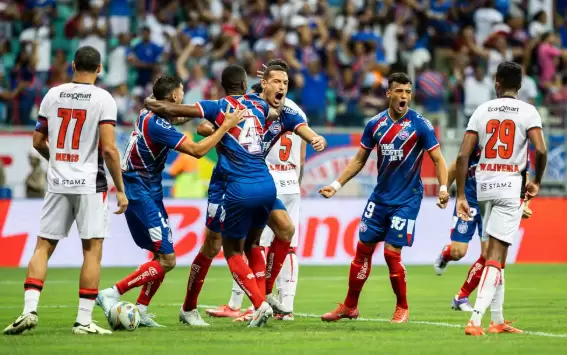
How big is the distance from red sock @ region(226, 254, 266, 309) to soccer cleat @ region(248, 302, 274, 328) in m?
0.09

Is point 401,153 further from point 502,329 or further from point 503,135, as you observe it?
point 502,329

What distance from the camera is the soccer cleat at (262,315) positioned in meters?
10.7

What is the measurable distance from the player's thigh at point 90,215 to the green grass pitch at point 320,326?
3.13 feet

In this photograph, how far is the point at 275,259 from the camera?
12070 mm

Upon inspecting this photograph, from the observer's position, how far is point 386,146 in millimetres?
12172

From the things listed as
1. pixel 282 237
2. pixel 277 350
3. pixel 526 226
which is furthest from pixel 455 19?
pixel 277 350

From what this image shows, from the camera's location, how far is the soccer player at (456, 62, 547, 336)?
1045 cm

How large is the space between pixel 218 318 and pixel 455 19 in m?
18.0

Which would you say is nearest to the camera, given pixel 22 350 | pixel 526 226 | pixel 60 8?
pixel 22 350

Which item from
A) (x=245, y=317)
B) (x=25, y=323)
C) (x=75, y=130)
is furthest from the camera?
(x=245, y=317)

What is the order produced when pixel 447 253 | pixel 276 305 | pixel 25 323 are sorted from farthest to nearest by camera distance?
1. pixel 447 253
2. pixel 276 305
3. pixel 25 323

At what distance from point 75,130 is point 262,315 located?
2.43 meters

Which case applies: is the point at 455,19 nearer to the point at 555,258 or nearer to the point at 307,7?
the point at 307,7

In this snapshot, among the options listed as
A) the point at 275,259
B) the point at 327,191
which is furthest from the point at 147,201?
the point at 327,191
